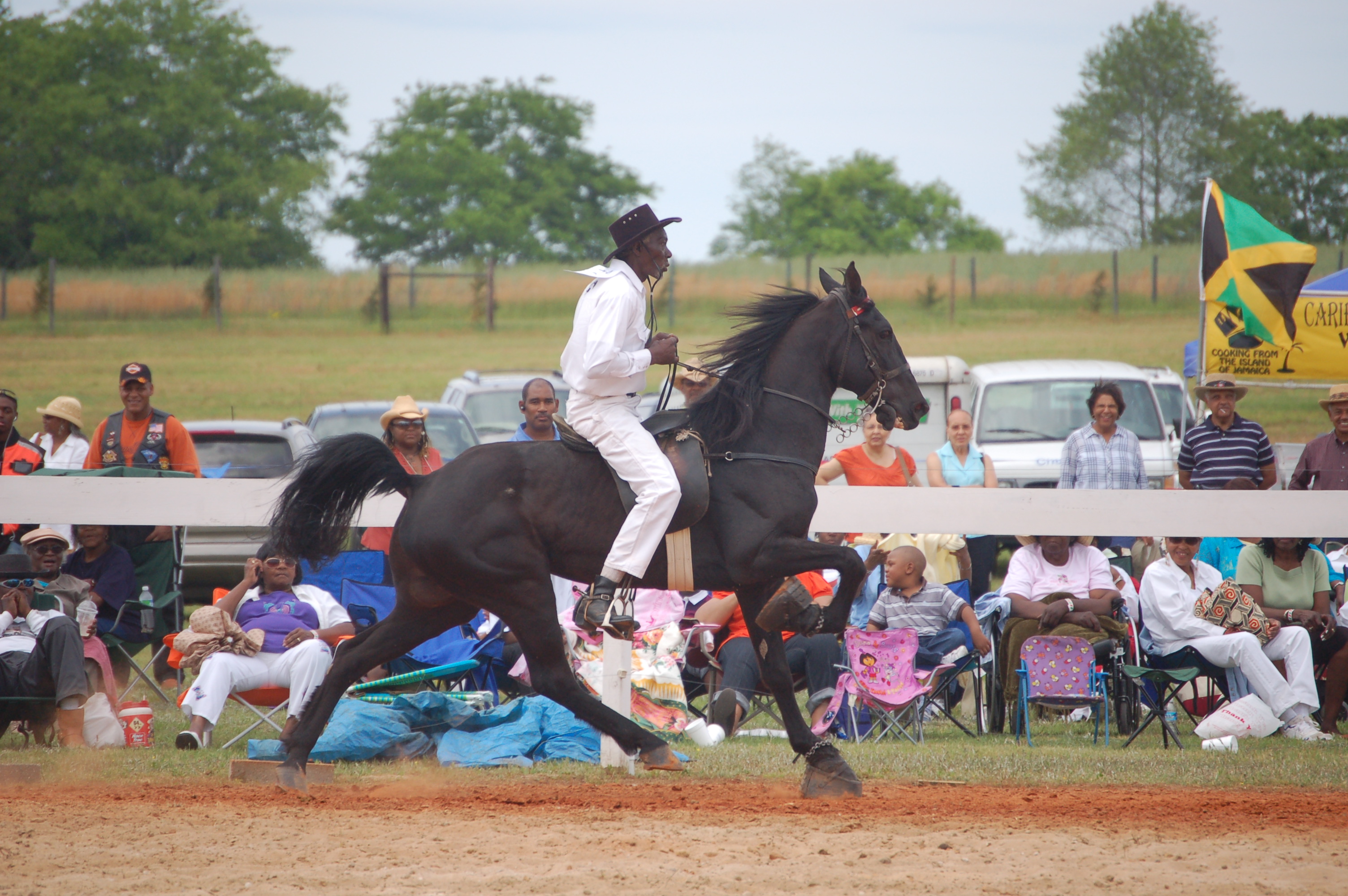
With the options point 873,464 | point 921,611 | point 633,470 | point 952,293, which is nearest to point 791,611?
point 633,470

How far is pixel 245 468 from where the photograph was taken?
11.3 metres

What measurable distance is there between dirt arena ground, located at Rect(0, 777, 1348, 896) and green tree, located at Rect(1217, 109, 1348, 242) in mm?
39460

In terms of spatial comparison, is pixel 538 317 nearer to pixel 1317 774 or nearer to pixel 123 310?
pixel 123 310

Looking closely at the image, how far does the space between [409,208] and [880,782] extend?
4687cm

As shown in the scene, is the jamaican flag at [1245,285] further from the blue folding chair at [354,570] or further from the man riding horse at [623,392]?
the blue folding chair at [354,570]

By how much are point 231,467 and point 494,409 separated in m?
4.78

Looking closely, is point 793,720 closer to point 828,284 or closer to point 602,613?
point 602,613

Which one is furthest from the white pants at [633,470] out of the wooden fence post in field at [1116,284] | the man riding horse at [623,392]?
the wooden fence post in field at [1116,284]

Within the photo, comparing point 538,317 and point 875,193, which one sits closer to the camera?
point 538,317

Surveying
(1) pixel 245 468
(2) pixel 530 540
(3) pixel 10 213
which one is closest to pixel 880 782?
(2) pixel 530 540

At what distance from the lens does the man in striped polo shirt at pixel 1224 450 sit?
29.7 feet

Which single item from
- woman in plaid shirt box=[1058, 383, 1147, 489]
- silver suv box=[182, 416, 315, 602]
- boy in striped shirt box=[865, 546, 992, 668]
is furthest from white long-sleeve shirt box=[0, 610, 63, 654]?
woman in plaid shirt box=[1058, 383, 1147, 489]

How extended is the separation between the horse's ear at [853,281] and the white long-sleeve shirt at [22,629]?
471cm

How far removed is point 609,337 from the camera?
5469 mm
